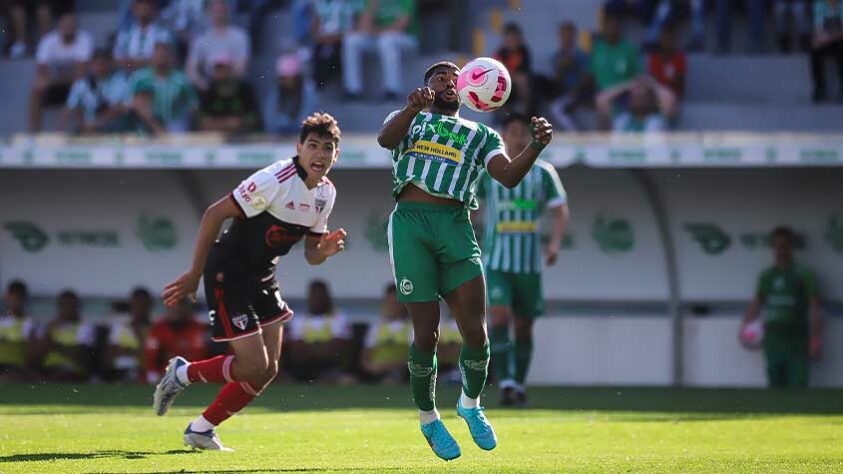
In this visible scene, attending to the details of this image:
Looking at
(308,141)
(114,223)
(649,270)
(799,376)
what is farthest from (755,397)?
(114,223)

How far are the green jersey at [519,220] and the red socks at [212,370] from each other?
4066 mm

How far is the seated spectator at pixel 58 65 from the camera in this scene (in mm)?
18797

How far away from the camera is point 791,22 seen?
17875 millimetres

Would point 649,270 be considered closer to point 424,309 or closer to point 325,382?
point 325,382

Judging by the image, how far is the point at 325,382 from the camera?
665 inches

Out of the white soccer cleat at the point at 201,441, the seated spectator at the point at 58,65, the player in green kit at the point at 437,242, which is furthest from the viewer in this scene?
the seated spectator at the point at 58,65

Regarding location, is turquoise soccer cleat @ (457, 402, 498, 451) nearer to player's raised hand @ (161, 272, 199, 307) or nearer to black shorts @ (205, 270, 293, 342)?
black shorts @ (205, 270, 293, 342)

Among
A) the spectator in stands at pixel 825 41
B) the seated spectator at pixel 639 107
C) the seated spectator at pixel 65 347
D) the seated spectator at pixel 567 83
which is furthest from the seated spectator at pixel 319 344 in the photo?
the spectator in stands at pixel 825 41

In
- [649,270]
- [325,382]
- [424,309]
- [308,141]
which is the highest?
[308,141]

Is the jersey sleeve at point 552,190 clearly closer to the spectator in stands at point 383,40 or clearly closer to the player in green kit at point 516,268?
the player in green kit at point 516,268

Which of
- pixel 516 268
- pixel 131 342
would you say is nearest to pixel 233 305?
pixel 516 268

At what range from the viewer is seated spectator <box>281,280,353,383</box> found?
17.0 metres

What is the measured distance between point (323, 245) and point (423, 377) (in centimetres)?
125

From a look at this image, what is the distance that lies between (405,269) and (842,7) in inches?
397
